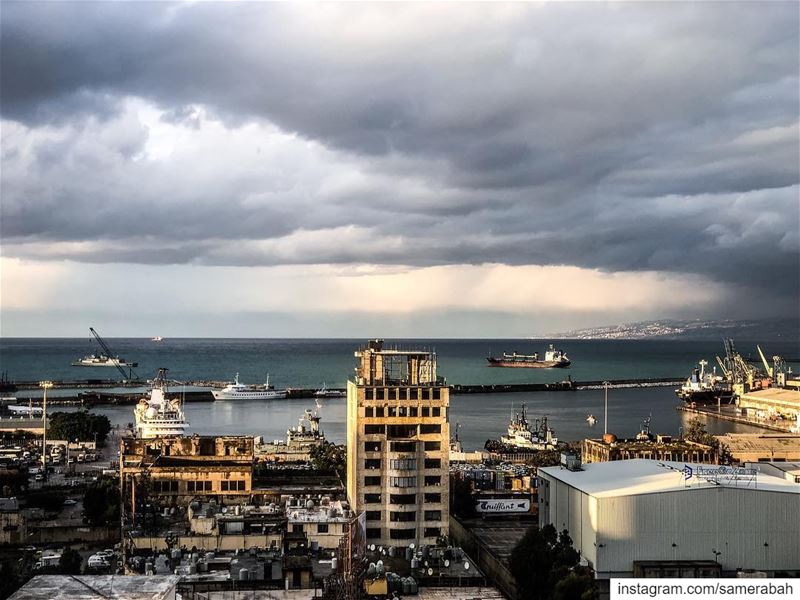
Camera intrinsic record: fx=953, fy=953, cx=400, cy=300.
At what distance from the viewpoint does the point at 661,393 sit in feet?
645

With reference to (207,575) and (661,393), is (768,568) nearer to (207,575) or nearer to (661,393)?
(207,575)

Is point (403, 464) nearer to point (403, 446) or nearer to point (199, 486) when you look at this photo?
point (403, 446)

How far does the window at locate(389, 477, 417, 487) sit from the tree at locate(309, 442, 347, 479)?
53.1 ft

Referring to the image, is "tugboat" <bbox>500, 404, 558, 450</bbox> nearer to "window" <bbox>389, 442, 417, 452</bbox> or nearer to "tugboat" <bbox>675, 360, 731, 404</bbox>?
"window" <bbox>389, 442, 417, 452</bbox>

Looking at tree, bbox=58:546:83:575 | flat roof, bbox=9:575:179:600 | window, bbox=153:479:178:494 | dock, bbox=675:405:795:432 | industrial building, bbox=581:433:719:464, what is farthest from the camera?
dock, bbox=675:405:795:432

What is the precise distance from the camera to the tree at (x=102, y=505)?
5147 centimetres

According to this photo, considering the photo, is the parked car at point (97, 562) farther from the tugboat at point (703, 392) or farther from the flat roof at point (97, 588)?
the tugboat at point (703, 392)

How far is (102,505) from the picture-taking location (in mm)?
53281

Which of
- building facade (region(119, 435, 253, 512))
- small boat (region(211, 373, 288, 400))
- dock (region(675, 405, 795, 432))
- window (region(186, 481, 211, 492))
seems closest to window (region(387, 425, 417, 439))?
building facade (region(119, 435, 253, 512))

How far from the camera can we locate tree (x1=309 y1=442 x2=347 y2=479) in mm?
68075

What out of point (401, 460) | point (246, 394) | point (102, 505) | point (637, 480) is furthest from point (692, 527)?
point (246, 394)

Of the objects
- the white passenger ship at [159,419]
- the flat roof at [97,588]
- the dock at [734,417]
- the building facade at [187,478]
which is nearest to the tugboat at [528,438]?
the white passenger ship at [159,419]

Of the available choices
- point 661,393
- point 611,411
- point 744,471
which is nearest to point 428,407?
point 744,471

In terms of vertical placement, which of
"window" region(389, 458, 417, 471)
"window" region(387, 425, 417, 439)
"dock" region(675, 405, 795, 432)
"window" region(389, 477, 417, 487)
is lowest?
"dock" region(675, 405, 795, 432)
